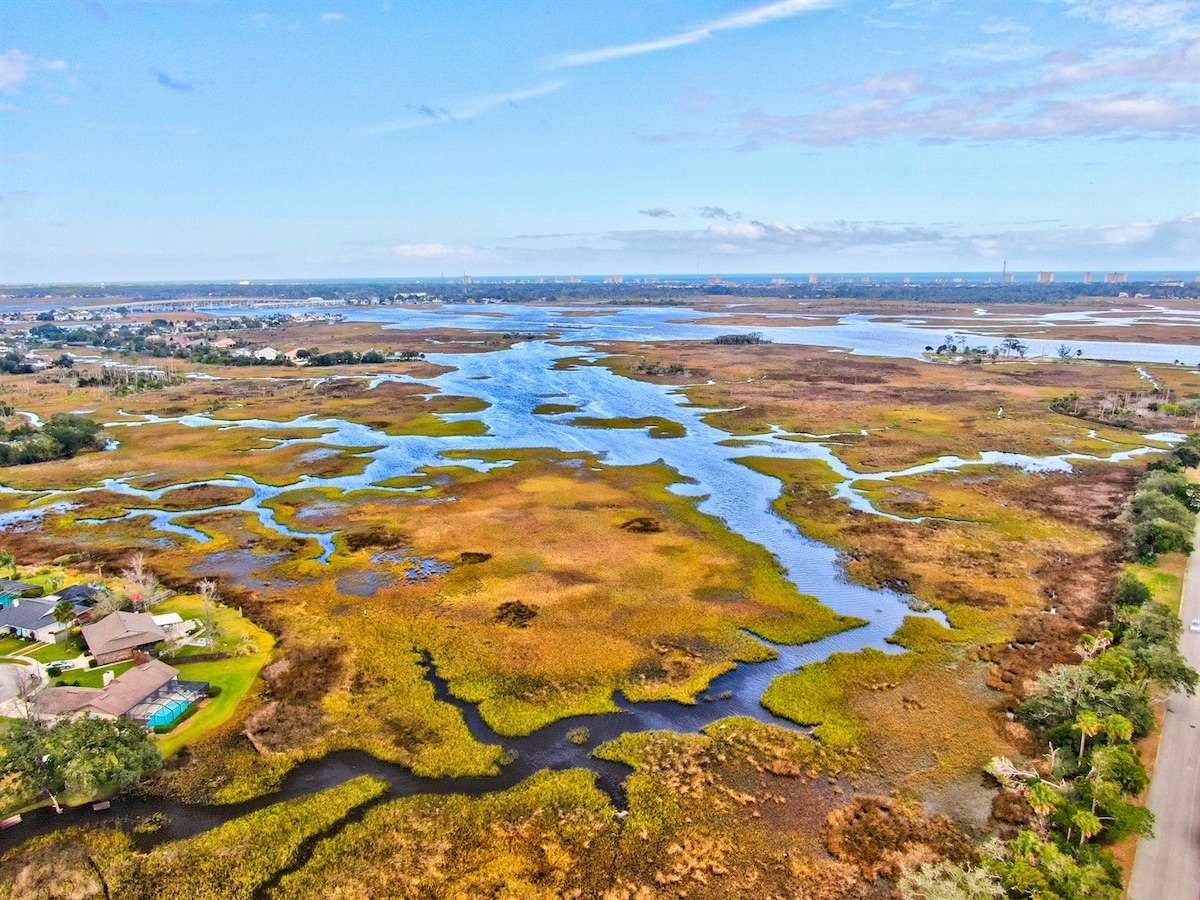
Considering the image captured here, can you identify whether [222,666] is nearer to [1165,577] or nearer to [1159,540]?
[1165,577]

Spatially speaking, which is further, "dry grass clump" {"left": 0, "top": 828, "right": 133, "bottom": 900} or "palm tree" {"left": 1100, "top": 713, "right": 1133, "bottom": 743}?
"palm tree" {"left": 1100, "top": 713, "right": 1133, "bottom": 743}

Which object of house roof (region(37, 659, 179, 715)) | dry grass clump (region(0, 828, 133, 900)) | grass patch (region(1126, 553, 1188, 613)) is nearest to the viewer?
dry grass clump (region(0, 828, 133, 900))

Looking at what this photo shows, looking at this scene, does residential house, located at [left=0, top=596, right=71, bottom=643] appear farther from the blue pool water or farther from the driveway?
the driveway

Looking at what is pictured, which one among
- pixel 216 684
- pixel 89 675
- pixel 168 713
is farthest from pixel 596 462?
pixel 168 713

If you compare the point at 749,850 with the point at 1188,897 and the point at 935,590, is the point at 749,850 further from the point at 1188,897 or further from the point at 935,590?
the point at 935,590

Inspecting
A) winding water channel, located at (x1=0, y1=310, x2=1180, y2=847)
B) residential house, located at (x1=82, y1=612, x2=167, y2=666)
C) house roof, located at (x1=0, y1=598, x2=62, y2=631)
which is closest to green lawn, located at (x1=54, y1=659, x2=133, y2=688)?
residential house, located at (x1=82, y1=612, x2=167, y2=666)

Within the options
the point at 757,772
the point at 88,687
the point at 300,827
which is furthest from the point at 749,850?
the point at 88,687

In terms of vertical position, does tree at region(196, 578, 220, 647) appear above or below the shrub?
below
